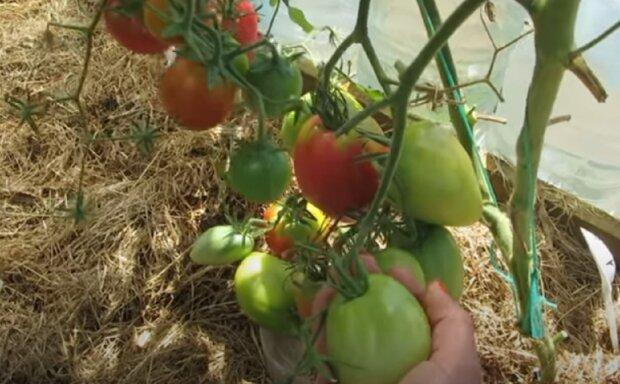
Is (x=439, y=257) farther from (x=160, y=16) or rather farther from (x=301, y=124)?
(x=160, y=16)

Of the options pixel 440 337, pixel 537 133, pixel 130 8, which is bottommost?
pixel 440 337

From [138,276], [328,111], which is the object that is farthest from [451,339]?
[138,276]

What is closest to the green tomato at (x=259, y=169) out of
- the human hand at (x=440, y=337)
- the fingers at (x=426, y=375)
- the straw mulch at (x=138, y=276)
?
the human hand at (x=440, y=337)

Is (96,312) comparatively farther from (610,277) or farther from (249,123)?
(610,277)

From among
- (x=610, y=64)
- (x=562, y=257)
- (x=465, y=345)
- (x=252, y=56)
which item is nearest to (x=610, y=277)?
(x=562, y=257)

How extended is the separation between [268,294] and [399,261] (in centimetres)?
31

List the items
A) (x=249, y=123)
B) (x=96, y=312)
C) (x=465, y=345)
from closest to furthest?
(x=465, y=345) < (x=96, y=312) < (x=249, y=123)

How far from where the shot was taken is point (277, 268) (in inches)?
43.0

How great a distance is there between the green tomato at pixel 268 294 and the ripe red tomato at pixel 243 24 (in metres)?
0.36

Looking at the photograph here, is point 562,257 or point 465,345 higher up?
point 465,345

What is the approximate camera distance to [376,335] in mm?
705

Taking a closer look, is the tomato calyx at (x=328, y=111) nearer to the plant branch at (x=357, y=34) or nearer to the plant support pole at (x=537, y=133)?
the plant branch at (x=357, y=34)

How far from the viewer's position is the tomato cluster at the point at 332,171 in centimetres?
70

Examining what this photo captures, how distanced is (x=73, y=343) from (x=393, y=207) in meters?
0.64
